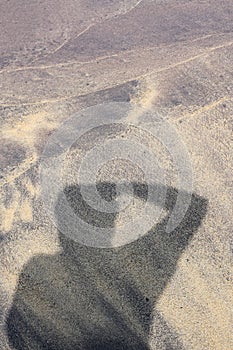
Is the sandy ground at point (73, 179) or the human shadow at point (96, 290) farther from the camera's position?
the sandy ground at point (73, 179)

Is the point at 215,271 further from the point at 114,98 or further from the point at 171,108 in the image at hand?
the point at 114,98

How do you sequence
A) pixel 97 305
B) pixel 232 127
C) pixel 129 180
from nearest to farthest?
pixel 97 305
pixel 129 180
pixel 232 127

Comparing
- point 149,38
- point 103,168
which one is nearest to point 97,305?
point 103,168

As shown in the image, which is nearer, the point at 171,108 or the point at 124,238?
the point at 124,238

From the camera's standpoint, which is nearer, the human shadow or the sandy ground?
the human shadow
